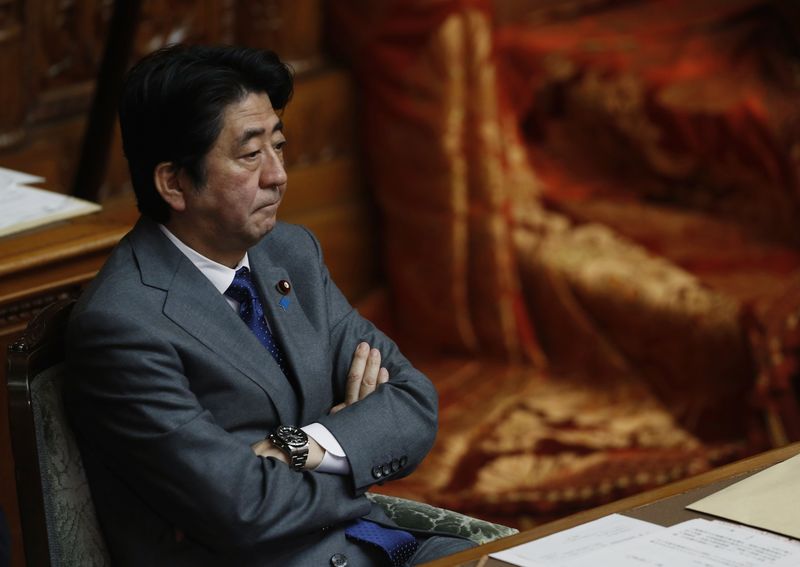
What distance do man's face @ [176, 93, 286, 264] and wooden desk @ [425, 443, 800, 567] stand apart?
2.04ft

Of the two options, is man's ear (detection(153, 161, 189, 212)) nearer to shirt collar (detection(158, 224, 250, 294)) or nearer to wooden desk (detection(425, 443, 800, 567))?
shirt collar (detection(158, 224, 250, 294))

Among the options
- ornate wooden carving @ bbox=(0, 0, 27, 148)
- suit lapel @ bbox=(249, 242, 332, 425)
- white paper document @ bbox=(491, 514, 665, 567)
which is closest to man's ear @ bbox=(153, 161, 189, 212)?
suit lapel @ bbox=(249, 242, 332, 425)

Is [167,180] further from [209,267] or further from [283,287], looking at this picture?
[283,287]

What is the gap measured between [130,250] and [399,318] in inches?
108

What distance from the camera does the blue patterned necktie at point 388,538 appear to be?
2.22 metres

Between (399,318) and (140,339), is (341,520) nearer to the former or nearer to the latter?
(140,339)

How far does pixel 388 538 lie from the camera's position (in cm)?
225

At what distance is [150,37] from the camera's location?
4.24 metres

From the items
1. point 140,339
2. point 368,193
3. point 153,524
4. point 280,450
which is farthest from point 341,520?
point 368,193

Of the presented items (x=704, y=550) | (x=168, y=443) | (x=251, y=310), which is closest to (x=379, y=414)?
(x=251, y=310)

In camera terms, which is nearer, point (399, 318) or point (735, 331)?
point (735, 331)

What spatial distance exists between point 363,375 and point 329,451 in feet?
0.68

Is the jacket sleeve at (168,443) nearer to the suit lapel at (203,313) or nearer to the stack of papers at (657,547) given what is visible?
the suit lapel at (203,313)

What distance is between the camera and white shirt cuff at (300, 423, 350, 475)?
2.14 meters
